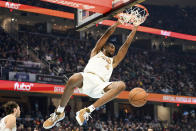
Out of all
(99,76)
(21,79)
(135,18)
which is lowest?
(21,79)

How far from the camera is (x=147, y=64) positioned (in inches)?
835

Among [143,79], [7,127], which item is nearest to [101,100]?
[7,127]

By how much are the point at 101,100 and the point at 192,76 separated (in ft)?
62.6

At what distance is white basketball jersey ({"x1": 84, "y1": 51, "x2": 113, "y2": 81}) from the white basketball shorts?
0.28ft

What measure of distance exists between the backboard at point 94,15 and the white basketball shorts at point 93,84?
1.59 metres

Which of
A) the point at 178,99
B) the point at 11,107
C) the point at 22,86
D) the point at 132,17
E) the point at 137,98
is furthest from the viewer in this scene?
the point at 178,99

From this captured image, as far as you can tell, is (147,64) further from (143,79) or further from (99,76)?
(99,76)

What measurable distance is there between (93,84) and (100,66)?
0.29 metres

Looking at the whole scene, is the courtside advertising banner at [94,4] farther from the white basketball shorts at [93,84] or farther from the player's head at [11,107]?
the player's head at [11,107]

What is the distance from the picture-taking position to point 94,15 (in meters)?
6.25

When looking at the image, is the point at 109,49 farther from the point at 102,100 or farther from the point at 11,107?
the point at 11,107

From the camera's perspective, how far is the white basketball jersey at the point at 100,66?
461cm

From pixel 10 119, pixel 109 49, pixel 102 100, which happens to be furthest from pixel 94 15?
pixel 10 119

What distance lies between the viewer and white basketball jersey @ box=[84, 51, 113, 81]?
461 cm
